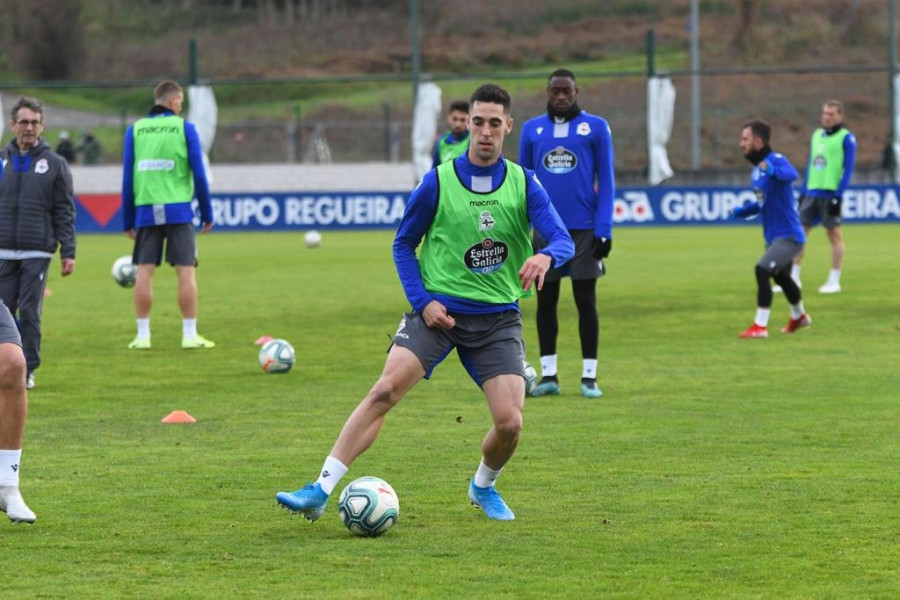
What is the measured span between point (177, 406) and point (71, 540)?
424 centimetres

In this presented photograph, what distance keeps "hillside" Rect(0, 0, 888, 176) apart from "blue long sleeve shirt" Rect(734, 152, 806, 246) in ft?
92.1

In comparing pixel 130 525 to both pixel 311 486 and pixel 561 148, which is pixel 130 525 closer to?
pixel 311 486

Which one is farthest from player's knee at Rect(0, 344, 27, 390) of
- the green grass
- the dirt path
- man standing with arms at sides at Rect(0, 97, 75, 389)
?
the dirt path

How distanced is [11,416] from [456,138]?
9.52 metres

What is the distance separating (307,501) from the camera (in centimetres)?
685

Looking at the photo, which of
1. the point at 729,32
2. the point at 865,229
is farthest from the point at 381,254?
Result: the point at 729,32

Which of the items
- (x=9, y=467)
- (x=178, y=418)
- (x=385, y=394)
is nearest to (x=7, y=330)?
(x=9, y=467)

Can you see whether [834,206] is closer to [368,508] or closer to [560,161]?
[560,161]

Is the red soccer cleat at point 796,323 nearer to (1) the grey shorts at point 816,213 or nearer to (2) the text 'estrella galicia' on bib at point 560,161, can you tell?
(1) the grey shorts at point 816,213

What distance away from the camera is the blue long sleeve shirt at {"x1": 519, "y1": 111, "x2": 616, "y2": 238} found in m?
11.0

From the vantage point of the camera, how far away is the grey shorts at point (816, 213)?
19.1m

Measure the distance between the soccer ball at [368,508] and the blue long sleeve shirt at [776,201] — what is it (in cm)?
854

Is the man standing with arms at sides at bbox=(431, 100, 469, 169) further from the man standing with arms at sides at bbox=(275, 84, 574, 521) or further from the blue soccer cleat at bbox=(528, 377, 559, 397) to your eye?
the man standing with arms at sides at bbox=(275, 84, 574, 521)

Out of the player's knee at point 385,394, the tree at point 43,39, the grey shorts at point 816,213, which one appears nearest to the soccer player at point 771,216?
the grey shorts at point 816,213
